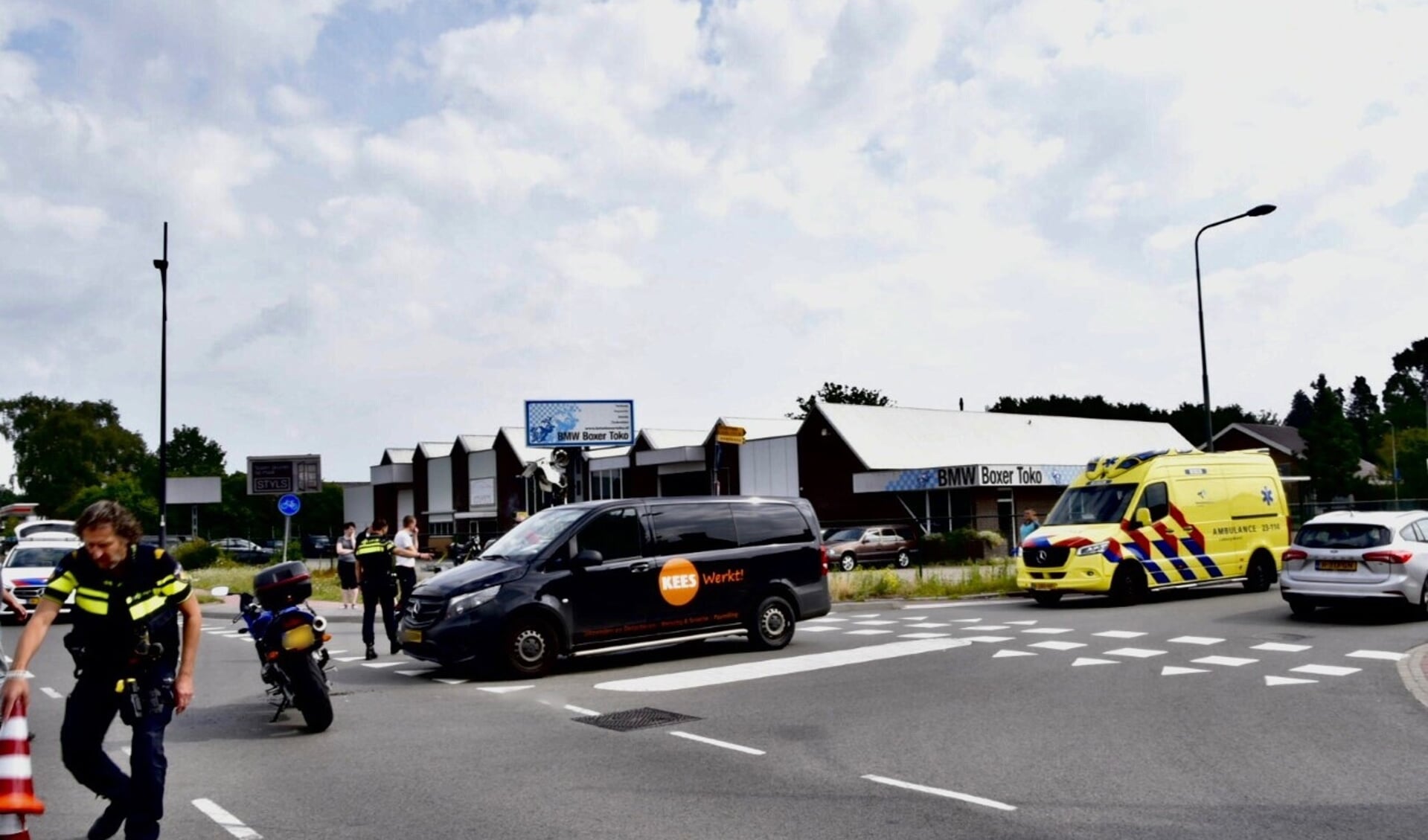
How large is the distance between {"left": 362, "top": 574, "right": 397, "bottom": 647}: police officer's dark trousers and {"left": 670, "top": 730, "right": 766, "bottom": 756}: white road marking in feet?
20.6

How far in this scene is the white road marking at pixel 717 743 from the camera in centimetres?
794

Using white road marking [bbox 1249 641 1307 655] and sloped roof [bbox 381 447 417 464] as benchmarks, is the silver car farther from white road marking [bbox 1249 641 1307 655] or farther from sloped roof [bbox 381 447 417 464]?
sloped roof [bbox 381 447 417 464]

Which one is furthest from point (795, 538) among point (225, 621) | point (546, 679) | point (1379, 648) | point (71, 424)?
point (71, 424)

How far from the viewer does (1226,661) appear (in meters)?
12.2

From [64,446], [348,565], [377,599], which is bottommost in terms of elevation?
[377,599]

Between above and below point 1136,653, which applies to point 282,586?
above

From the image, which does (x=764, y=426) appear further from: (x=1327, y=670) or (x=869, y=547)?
(x=1327, y=670)

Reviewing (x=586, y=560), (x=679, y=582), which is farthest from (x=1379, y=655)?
(x=586, y=560)

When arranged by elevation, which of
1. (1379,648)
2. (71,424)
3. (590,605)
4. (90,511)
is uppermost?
(71,424)

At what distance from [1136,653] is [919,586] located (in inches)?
408

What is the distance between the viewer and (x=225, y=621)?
21750mm

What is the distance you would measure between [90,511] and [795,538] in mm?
9590

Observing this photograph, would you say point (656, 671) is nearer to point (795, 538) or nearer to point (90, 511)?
point (795, 538)

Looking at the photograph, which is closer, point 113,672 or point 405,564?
point 113,672
